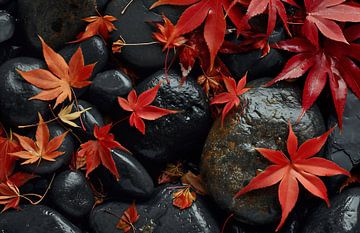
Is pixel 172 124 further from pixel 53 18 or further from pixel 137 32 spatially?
pixel 53 18

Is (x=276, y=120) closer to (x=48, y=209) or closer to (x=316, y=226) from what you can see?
(x=316, y=226)

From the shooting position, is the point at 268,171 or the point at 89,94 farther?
the point at 89,94

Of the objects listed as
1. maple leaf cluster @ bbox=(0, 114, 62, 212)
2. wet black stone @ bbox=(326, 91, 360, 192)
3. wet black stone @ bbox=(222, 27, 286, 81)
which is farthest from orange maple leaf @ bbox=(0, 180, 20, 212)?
wet black stone @ bbox=(326, 91, 360, 192)

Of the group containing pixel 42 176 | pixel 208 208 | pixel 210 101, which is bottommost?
pixel 208 208

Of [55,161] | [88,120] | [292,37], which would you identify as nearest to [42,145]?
[55,161]

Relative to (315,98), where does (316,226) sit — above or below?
below

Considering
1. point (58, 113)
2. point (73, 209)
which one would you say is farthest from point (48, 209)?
point (58, 113)
